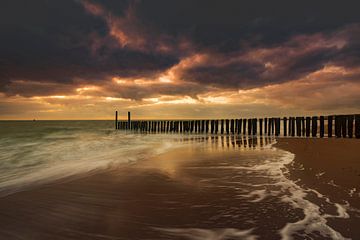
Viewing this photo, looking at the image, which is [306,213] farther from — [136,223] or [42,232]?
[42,232]

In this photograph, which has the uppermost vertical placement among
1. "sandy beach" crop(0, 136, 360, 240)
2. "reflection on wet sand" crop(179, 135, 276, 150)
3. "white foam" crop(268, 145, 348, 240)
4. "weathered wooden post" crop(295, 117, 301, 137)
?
"weathered wooden post" crop(295, 117, 301, 137)

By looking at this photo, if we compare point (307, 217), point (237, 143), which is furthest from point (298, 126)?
point (307, 217)

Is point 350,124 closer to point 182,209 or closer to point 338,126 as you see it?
point 338,126

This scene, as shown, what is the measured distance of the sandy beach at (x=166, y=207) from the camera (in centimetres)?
256

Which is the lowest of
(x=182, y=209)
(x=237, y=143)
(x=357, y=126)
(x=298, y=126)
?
(x=237, y=143)

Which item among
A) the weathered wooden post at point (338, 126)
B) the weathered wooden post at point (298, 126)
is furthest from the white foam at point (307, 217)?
the weathered wooden post at point (298, 126)

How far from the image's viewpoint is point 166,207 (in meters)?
3.29

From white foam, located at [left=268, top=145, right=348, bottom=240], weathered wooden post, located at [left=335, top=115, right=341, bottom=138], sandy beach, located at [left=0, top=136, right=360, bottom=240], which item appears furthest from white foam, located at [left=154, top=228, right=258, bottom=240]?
weathered wooden post, located at [left=335, top=115, right=341, bottom=138]

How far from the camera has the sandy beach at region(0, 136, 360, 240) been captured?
2.56 m

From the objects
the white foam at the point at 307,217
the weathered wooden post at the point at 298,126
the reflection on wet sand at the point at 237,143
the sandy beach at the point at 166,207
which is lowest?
the reflection on wet sand at the point at 237,143

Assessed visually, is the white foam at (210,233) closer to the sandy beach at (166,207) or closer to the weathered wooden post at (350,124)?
the sandy beach at (166,207)

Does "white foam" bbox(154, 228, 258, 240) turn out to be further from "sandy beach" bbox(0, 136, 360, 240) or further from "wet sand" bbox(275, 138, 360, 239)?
"wet sand" bbox(275, 138, 360, 239)

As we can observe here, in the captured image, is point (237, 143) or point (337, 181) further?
point (237, 143)

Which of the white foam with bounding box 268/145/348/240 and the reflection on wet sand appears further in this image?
the reflection on wet sand
